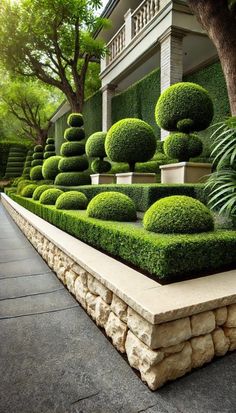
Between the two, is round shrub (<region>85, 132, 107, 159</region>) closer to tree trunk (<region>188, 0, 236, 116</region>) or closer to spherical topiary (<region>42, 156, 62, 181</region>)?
spherical topiary (<region>42, 156, 62, 181</region>)

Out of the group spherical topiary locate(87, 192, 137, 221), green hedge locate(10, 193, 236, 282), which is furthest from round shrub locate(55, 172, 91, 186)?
green hedge locate(10, 193, 236, 282)

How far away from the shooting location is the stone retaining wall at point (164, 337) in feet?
5.47

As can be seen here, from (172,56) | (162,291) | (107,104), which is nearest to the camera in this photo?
(162,291)

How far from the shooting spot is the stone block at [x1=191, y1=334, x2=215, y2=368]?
6.03 feet

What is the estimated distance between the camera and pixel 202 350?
1.87 metres

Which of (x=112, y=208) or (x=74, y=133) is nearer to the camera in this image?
(x=112, y=208)

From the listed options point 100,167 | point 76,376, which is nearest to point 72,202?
point 100,167

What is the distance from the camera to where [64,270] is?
3.41 m

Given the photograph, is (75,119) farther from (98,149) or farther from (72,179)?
(72,179)

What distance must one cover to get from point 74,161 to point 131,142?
3392 mm

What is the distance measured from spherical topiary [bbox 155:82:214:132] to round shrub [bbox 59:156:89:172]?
394 cm

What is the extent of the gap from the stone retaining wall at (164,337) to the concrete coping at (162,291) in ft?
0.25

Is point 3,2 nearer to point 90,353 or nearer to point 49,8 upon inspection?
point 49,8

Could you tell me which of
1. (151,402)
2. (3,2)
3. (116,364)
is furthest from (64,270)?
(3,2)
